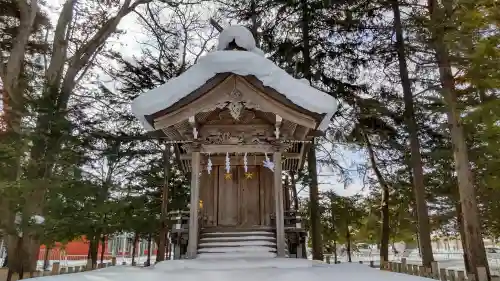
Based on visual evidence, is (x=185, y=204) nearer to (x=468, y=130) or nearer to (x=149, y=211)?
(x=149, y=211)

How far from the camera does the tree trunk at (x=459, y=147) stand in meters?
7.08

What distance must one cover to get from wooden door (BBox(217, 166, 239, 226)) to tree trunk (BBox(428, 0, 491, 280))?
18.0ft

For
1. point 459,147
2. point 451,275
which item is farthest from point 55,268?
point 459,147

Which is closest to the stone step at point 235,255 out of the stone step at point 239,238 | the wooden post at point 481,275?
Answer: the stone step at point 239,238

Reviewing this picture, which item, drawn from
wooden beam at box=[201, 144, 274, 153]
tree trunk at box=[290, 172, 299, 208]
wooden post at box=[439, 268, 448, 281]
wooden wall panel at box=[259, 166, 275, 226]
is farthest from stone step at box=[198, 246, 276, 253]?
tree trunk at box=[290, 172, 299, 208]

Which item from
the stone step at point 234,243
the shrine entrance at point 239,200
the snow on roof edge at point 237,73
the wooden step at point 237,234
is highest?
the snow on roof edge at point 237,73

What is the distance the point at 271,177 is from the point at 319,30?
321 inches

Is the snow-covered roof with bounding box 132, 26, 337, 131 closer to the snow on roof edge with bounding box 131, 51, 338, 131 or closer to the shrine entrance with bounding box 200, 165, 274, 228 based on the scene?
the snow on roof edge with bounding box 131, 51, 338, 131

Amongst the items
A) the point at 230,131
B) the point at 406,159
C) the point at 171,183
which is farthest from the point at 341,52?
the point at 171,183

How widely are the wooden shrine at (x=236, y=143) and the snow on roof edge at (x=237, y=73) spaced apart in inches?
3.1

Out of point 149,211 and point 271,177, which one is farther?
point 149,211

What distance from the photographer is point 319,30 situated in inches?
562

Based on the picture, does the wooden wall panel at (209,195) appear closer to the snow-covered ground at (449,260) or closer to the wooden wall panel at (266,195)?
the wooden wall panel at (266,195)

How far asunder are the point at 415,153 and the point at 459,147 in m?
3.05
